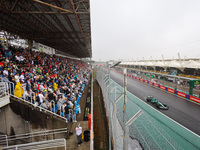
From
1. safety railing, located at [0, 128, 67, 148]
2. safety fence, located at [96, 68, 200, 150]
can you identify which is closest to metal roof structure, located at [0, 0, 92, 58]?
safety fence, located at [96, 68, 200, 150]

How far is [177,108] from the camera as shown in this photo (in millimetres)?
12727

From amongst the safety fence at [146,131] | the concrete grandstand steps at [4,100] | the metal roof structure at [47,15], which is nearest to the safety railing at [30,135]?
the concrete grandstand steps at [4,100]

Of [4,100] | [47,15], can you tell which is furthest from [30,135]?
[47,15]

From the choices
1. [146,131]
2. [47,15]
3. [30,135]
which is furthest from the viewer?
[47,15]

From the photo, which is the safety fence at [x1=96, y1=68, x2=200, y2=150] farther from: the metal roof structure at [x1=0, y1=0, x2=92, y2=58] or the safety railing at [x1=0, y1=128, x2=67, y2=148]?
the metal roof structure at [x1=0, y1=0, x2=92, y2=58]

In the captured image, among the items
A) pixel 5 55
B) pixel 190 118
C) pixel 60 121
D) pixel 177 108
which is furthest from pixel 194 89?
pixel 5 55

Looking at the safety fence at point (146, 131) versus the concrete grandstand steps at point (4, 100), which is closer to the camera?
the safety fence at point (146, 131)

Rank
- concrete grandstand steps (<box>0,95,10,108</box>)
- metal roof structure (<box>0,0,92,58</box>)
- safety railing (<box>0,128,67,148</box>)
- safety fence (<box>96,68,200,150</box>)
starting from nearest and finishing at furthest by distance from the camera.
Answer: safety fence (<box>96,68,200,150</box>), concrete grandstand steps (<box>0,95,10,108</box>), safety railing (<box>0,128,67,148</box>), metal roof structure (<box>0,0,92,58</box>)

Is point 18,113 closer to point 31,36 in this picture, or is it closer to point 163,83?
point 31,36

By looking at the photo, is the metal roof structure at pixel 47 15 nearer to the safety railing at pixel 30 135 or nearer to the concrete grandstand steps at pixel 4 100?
the concrete grandstand steps at pixel 4 100

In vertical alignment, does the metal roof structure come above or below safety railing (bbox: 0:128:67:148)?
above

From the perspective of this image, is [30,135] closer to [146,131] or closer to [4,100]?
[4,100]

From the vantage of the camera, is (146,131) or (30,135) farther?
(146,131)

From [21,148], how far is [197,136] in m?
10.5
